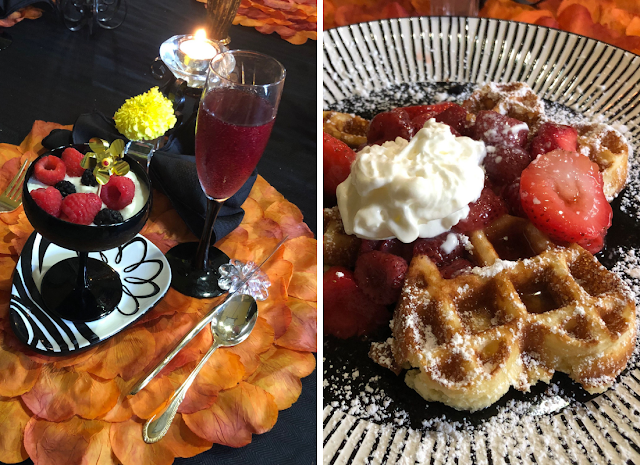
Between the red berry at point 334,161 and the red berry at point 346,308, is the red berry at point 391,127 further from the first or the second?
the red berry at point 346,308

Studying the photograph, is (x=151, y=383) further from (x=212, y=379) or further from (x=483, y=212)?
(x=483, y=212)

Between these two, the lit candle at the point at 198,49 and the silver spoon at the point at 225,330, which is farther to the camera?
the lit candle at the point at 198,49

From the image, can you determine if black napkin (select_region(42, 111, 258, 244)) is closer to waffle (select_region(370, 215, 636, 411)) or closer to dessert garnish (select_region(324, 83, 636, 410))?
dessert garnish (select_region(324, 83, 636, 410))

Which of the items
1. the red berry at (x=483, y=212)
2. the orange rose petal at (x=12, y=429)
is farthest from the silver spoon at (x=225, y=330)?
the red berry at (x=483, y=212)

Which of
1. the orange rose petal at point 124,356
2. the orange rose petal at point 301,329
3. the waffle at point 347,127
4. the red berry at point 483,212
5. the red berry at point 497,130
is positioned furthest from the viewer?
the waffle at point 347,127

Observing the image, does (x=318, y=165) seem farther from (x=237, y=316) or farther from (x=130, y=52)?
Result: (x=130, y=52)

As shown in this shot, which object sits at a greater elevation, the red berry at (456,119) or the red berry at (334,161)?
the red berry at (456,119)

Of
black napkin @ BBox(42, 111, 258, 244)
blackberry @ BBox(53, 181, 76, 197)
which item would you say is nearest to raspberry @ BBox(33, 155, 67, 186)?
blackberry @ BBox(53, 181, 76, 197)
